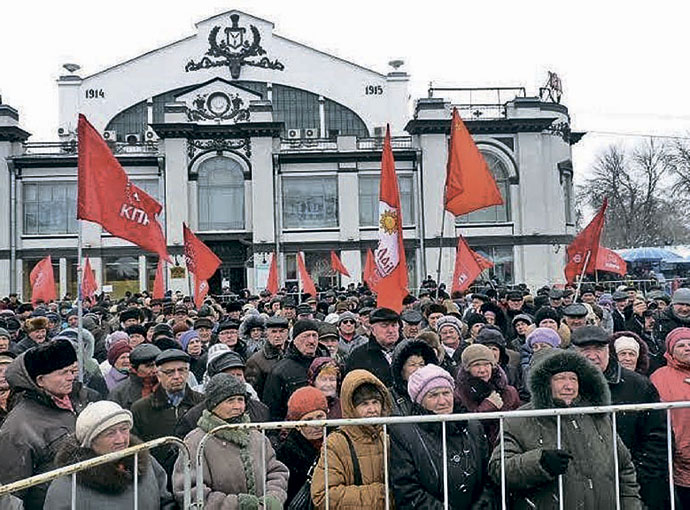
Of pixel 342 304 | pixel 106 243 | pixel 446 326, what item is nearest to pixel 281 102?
pixel 106 243

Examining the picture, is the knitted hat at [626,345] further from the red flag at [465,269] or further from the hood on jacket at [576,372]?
the red flag at [465,269]

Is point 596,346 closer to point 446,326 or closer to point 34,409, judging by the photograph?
point 446,326

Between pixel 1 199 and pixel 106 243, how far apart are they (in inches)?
207

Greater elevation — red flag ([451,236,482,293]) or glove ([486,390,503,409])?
red flag ([451,236,482,293])

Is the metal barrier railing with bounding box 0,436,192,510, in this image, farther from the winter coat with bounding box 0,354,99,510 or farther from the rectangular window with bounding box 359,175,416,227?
the rectangular window with bounding box 359,175,416,227

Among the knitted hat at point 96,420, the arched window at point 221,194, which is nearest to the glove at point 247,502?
the knitted hat at point 96,420

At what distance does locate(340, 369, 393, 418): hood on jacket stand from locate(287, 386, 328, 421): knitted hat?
580 millimetres

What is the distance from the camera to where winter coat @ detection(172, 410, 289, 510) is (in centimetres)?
421

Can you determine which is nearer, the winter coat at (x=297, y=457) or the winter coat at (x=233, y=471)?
the winter coat at (x=233, y=471)

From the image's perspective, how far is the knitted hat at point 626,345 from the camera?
6383 millimetres

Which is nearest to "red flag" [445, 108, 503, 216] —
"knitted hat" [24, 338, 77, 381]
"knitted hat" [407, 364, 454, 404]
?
"knitted hat" [407, 364, 454, 404]

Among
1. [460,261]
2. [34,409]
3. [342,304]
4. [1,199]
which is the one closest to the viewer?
[34,409]

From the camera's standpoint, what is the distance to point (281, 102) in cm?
4200

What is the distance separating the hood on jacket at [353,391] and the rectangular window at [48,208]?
111ft
